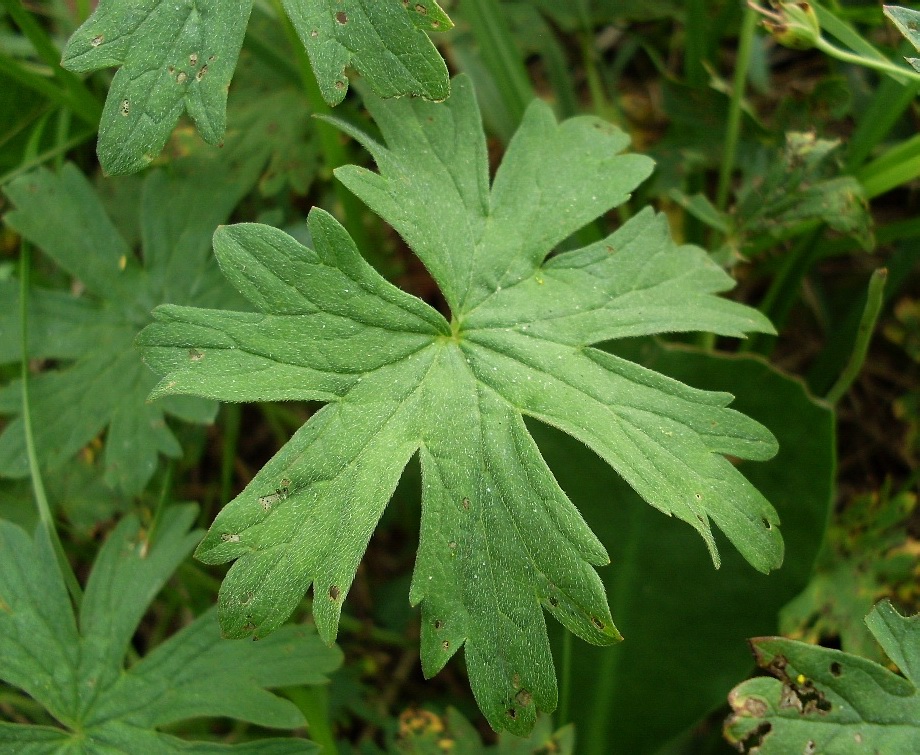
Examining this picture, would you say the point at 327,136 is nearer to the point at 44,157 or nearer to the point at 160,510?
the point at 44,157

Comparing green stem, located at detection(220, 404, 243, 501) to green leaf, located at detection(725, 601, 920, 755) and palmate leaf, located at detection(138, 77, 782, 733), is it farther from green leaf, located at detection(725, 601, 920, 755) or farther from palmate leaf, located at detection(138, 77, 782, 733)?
green leaf, located at detection(725, 601, 920, 755)

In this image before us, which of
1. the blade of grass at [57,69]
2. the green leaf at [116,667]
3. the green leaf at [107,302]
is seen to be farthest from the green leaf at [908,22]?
the blade of grass at [57,69]

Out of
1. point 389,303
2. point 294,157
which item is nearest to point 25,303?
point 294,157

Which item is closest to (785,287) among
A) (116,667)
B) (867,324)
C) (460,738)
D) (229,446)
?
(867,324)

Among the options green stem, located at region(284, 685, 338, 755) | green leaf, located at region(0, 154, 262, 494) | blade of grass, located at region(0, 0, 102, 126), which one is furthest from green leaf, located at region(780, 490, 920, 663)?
blade of grass, located at region(0, 0, 102, 126)

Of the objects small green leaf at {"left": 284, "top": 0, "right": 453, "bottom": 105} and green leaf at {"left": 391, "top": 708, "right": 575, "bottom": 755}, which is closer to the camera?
small green leaf at {"left": 284, "top": 0, "right": 453, "bottom": 105}

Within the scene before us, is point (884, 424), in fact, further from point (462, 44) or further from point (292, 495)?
point (292, 495)
